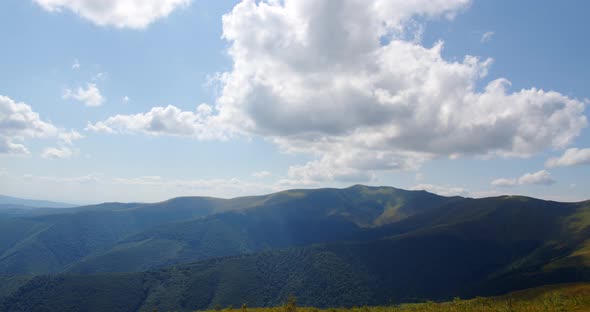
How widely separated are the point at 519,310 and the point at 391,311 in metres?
18.8

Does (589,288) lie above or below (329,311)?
below

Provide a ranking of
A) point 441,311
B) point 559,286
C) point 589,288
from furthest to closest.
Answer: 1. point 559,286
2. point 589,288
3. point 441,311

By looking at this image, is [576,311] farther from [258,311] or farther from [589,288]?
[589,288]

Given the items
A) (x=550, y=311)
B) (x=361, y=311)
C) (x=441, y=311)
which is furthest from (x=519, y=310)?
(x=361, y=311)

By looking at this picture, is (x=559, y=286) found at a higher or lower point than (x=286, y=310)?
lower

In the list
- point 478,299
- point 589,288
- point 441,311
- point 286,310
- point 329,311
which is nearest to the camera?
point 286,310

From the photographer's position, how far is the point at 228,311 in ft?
174

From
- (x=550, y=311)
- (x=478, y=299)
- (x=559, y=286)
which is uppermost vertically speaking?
(x=550, y=311)

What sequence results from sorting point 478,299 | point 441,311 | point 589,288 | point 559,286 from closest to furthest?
point 441,311, point 478,299, point 589,288, point 559,286

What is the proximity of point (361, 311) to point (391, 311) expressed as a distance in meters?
5.15

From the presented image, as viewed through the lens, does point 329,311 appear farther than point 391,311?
No

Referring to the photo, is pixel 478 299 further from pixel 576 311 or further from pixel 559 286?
pixel 559 286

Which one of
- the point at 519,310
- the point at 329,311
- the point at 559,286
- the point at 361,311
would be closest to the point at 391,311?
the point at 361,311

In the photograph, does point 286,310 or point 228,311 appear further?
point 228,311
